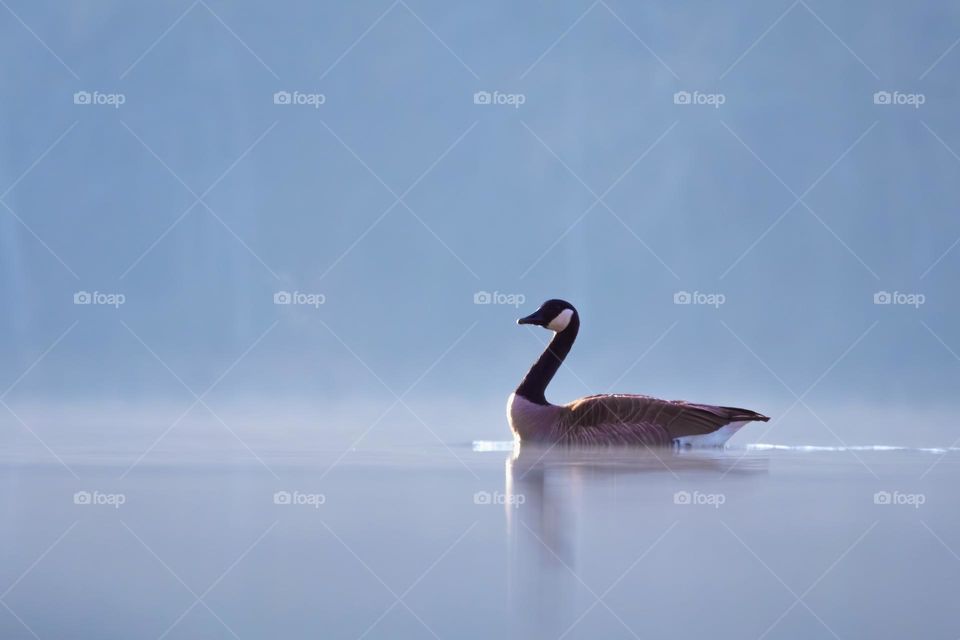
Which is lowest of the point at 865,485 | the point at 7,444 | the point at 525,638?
the point at 525,638

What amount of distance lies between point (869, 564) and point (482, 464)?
4.16 meters

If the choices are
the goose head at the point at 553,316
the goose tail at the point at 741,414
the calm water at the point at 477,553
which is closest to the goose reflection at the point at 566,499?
the calm water at the point at 477,553

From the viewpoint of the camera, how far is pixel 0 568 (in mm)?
4965

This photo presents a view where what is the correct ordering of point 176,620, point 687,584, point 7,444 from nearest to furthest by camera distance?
point 176,620
point 687,584
point 7,444

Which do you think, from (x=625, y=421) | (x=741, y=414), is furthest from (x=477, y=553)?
(x=741, y=414)

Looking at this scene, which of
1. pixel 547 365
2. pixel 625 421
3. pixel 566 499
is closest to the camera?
pixel 566 499

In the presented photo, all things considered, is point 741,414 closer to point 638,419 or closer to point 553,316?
point 638,419

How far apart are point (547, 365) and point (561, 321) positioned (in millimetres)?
644

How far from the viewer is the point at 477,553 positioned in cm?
532

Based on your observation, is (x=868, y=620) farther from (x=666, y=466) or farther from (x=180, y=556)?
(x=666, y=466)

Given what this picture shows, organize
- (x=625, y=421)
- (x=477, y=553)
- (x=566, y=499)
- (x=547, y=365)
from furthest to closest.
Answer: (x=547, y=365)
(x=625, y=421)
(x=566, y=499)
(x=477, y=553)

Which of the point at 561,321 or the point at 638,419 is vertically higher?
the point at 561,321

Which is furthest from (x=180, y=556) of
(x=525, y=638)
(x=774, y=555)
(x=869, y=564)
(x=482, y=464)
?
(x=482, y=464)

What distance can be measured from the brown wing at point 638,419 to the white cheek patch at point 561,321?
1573mm
